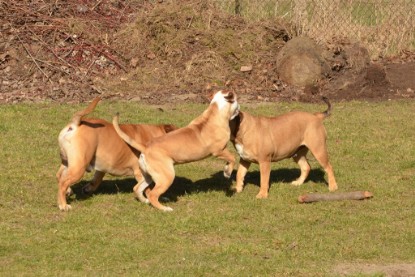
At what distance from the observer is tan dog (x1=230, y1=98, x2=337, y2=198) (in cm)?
1146

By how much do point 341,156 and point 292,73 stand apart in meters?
5.39

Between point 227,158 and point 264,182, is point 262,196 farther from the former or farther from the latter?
point 227,158

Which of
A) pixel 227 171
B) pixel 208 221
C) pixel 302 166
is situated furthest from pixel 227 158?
pixel 302 166

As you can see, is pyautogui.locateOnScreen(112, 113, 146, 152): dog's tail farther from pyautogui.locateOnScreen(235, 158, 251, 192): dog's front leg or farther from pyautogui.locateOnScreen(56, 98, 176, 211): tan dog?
pyautogui.locateOnScreen(235, 158, 251, 192): dog's front leg

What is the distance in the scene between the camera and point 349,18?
70.2 ft

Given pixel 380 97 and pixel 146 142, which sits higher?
pixel 146 142

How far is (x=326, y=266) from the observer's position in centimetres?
870

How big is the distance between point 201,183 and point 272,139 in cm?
138

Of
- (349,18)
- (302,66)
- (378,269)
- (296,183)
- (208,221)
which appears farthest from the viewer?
(349,18)

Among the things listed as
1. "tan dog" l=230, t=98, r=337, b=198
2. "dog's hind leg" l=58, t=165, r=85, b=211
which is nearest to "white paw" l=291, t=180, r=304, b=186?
"tan dog" l=230, t=98, r=337, b=198

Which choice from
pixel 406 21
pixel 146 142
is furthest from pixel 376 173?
pixel 406 21

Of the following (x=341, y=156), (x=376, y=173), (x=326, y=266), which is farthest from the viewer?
(x=341, y=156)

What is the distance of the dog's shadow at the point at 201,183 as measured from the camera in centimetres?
1170

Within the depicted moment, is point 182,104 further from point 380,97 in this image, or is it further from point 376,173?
point 376,173
